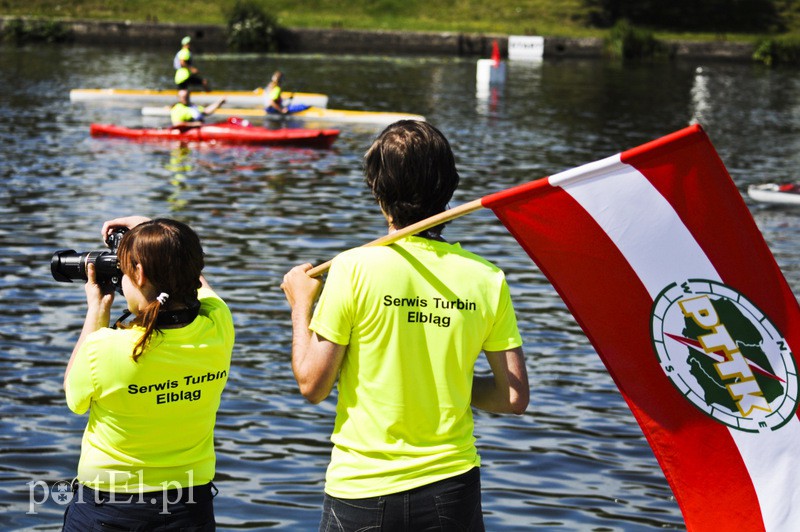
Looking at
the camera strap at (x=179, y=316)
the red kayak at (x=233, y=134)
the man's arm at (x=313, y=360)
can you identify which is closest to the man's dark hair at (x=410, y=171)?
the man's arm at (x=313, y=360)

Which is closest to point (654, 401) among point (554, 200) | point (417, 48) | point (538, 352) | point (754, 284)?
point (754, 284)

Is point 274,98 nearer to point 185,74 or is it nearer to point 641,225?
point 185,74

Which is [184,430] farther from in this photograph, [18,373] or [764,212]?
[764,212]

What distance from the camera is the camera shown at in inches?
162

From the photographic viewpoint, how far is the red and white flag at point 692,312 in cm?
392

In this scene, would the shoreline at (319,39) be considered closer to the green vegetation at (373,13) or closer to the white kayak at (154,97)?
the green vegetation at (373,13)

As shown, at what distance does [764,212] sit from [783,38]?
35800 mm

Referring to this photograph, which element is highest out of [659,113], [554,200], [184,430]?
[554,200]

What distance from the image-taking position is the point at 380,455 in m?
3.61

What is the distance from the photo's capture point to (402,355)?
11.9 feet

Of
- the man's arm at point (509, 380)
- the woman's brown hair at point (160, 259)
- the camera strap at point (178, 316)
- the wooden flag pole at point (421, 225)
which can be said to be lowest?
the man's arm at point (509, 380)

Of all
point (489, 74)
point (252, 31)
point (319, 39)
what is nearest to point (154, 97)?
point (489, 74)

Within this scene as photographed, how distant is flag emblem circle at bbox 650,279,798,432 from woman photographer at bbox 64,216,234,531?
1538 millimetres

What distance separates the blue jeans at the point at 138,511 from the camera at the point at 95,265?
71 centimetres
